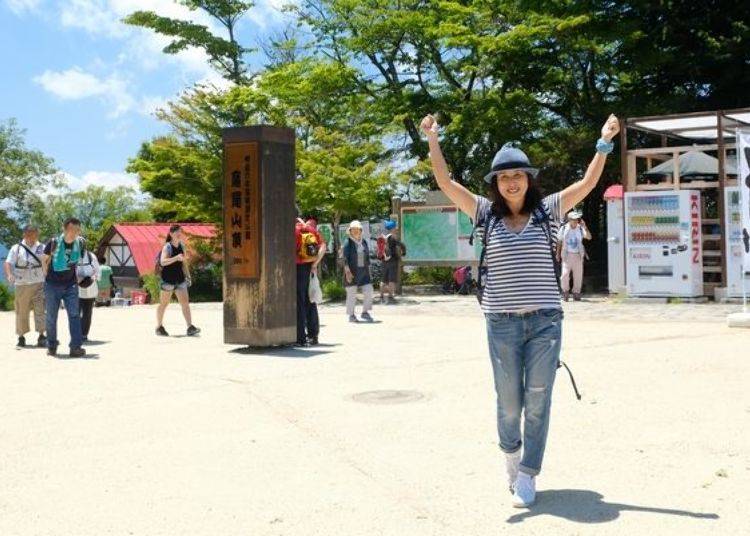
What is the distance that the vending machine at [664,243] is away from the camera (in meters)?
16.2

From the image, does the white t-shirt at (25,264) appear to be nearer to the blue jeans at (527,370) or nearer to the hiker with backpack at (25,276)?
the hiker with backpack at (25,276)

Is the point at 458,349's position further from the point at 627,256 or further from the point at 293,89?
the point at 293,89

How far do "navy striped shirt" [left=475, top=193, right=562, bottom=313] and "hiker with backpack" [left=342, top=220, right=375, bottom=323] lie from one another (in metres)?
9.85

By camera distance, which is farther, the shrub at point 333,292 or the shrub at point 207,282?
the shrub at point 207,282

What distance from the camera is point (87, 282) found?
37.6ft

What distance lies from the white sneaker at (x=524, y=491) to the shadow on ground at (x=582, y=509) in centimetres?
4

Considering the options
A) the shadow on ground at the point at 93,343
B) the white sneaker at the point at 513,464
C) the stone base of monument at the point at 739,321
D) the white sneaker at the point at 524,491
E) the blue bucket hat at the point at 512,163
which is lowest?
the white sneaker at the point at 524,491

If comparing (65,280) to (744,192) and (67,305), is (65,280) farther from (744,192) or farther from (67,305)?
(744,192)

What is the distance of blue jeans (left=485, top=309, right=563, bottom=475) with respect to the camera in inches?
165

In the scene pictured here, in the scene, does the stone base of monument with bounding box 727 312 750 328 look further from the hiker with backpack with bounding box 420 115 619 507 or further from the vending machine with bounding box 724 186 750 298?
the hiker with backpack with bounding box 420 115 619 507

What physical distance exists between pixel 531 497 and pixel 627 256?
13.5 m

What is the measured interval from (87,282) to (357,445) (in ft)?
23.6

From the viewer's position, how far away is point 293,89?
2517 cm

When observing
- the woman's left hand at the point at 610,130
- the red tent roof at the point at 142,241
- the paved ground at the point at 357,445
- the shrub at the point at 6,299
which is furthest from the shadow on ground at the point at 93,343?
the red tent roof at the point at 142,241
